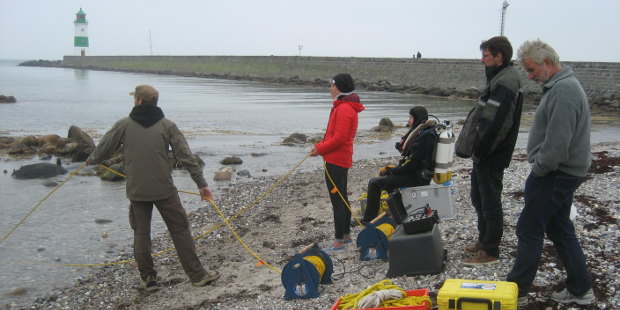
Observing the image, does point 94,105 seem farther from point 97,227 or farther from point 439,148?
point 439,148

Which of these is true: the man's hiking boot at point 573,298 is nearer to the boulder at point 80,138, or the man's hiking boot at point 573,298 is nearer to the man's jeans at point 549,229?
the man's jeans at point 549,229

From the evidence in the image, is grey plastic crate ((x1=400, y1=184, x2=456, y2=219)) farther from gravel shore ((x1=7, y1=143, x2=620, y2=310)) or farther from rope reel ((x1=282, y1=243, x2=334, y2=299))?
rope reel ((x1=282, y1=243, x2=334, y2=299))

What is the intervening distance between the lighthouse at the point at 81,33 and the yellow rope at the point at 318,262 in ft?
437

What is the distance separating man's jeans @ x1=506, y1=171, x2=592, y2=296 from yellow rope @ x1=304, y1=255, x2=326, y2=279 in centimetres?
179

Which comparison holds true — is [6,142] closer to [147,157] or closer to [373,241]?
[147,157]

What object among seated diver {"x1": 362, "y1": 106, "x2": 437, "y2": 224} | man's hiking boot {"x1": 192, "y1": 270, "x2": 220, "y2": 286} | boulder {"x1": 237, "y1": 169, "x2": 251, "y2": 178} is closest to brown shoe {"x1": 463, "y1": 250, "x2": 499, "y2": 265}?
seated diver {"x1": 362, "y1": 106, "x2": 437, "y2": 224}

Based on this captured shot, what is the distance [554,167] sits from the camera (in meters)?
4.11

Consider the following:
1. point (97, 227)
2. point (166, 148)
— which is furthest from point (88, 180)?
point (166, 148)

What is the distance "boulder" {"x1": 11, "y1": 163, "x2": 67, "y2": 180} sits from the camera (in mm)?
14719

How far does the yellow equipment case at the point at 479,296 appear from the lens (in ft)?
13.2

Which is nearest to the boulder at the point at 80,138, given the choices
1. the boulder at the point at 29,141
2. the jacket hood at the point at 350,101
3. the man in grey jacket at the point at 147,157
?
the boulder at the point at 29,141

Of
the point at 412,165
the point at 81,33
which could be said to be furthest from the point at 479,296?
the point at 81,33

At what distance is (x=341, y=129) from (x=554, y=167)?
2.71 metres

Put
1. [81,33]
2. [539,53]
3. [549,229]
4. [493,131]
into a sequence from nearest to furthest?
[539,53], [549,229], [493,131], [81,33]
